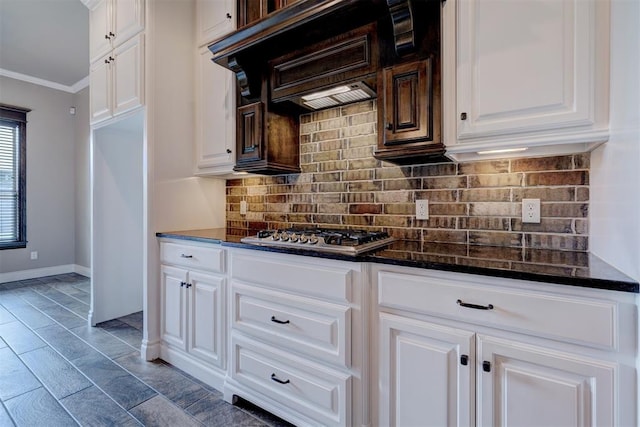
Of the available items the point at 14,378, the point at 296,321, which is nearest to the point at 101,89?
the point at 14,378

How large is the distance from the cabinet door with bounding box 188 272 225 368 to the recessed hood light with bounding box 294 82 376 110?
4.20ft

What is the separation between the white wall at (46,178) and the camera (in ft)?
15.3

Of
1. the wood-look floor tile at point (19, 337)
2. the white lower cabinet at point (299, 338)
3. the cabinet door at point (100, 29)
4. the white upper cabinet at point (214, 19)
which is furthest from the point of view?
the cabinet door at point (100, 29)

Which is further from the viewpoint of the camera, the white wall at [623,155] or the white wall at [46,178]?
the white wall at [46,178]

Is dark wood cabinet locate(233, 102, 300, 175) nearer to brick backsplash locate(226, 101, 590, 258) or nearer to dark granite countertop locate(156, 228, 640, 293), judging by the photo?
brick backsplash locate(226, 101, 590, 258)

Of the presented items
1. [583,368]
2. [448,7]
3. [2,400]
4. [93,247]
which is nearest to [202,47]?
[448,7]

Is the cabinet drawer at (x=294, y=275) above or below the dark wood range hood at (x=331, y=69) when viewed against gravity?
below

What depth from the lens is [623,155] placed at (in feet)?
3.51

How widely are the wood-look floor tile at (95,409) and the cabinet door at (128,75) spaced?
6.55 ft

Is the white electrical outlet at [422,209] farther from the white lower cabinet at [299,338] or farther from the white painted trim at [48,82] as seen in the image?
the white painted trim at [48,82]

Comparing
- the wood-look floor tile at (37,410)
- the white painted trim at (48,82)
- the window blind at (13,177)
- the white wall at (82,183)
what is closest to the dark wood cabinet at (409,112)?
the wood-look floor tile at (37,410)

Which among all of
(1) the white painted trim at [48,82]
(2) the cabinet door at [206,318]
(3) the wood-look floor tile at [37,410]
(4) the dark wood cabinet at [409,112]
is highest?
(1) the white painted trim at [48,82]

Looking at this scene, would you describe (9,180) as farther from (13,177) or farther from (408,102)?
(408,102)

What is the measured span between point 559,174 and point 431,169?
1.95 feet
